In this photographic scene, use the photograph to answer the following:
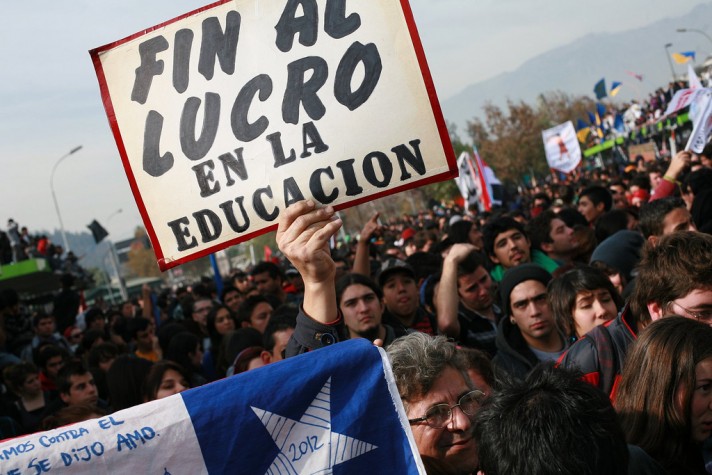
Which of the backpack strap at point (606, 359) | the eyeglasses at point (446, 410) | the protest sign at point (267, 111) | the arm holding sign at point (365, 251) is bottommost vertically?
the backpack strap at point (606, 359)

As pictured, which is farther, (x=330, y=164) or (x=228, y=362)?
(x=228, y=362)

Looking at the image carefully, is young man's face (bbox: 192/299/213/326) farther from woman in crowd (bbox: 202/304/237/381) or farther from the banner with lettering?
the banner with lettering

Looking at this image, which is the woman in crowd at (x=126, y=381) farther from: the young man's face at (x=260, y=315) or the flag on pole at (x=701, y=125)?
the flag on pole at (x=701, y=125)

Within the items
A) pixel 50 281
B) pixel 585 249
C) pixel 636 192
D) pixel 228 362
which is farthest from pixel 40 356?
pixel 50 281

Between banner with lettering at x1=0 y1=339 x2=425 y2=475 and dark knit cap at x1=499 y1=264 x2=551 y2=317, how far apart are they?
9.54 feet

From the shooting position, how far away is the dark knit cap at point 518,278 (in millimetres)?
5152

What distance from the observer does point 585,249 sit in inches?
307

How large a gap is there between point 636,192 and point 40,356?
26.1 feet

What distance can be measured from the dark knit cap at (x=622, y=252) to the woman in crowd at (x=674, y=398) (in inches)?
138

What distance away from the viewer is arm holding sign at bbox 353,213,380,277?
7293 millimetres

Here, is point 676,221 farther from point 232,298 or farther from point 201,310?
point 232,298

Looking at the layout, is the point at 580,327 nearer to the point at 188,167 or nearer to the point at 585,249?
the point at 188,167

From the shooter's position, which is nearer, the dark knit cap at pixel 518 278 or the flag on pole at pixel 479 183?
the dark knit cap at pixel 518 278

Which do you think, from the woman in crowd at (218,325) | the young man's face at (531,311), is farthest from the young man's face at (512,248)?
the woman in crowd at (218,325)
